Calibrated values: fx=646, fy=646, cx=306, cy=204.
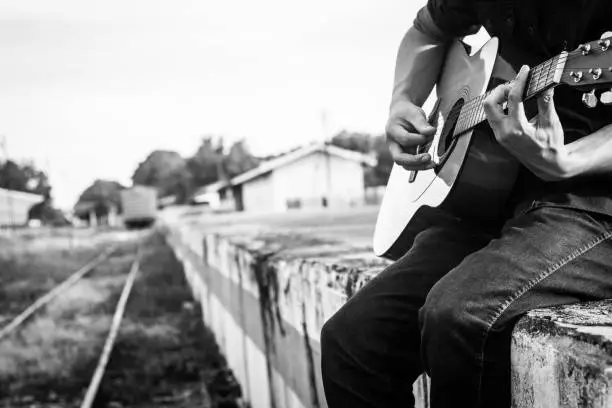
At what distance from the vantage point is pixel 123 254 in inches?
889

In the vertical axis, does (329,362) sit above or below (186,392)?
above

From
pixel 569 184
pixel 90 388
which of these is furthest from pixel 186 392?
pixel 569 184

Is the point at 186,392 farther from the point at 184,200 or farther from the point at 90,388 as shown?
A: the point at 184,200

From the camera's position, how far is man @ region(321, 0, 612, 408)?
50.2 inches

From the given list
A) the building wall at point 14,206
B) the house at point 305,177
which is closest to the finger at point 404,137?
the house at point 305,177

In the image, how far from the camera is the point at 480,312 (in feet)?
4.12

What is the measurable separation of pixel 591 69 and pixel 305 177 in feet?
133

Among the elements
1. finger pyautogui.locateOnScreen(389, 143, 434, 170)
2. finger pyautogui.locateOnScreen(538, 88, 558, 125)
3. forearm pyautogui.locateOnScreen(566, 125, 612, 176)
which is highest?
finger pyautogui.locateOnScreen(538, 88, 558, 125)

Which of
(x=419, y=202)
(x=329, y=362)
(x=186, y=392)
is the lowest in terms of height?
(x=186, y=392)

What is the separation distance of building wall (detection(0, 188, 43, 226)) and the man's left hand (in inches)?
2408

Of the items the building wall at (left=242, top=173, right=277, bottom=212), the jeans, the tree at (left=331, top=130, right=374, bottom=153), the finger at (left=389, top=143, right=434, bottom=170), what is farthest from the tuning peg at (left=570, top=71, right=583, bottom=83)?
the tree at (left=331, top=130, right=374, bottom=153)

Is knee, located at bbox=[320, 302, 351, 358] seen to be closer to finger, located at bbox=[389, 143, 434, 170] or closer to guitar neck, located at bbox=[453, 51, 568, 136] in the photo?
finger, located at bbox=[389, 143, 434, 170]

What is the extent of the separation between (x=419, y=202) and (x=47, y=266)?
55.2ft

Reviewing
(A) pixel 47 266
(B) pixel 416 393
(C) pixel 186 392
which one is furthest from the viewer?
(A) pixel 47 266
